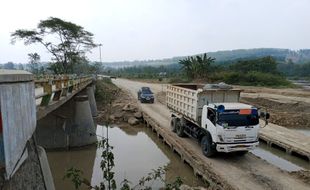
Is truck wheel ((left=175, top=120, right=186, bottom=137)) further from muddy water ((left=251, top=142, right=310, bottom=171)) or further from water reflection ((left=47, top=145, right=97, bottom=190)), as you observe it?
water reflection ((left=47, top=145, right=97, bottom=190))

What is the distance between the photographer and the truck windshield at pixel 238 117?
1310 cm

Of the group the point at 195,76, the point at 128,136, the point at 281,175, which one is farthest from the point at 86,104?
the point at 195,76

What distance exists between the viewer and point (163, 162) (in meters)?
17.0

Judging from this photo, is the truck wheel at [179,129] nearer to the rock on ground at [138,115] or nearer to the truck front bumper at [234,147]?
the truck front bumper at [234,147]

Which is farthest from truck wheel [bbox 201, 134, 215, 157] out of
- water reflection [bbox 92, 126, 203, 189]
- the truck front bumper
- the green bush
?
the green bush

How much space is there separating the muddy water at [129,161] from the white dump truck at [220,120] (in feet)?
5.39

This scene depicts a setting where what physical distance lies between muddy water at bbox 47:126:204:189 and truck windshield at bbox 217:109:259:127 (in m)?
2.61

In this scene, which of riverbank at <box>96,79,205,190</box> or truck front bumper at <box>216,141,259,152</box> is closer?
truck front bumper at <box>216,141,259,152</box>

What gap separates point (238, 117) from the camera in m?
13.3

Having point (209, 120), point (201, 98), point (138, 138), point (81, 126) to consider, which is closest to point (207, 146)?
point (209, 120)

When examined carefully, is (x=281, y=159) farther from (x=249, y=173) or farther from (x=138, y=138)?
(x=138, y=138)

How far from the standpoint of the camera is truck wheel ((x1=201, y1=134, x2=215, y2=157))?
552 inches

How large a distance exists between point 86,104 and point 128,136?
536 centimetres

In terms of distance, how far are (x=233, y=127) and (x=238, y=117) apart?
1.54ft
